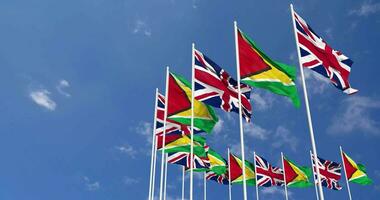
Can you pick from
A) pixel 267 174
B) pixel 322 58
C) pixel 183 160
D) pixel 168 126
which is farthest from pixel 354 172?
pixel 322 58

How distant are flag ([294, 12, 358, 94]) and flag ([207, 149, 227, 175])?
17584mm

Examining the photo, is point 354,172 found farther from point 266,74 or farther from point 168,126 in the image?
point 266,74

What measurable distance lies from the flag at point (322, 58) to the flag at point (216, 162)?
17.6 m

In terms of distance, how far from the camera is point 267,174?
118ft

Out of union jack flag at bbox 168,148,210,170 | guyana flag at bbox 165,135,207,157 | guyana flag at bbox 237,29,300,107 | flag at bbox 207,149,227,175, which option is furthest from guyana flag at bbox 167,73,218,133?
flag at bbox 207,149,227,175

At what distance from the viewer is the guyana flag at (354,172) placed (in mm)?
36938

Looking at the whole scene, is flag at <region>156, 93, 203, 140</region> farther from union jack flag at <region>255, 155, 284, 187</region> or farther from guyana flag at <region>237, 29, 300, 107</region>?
union jack flag at <region>255, 155, 284, 187</region>

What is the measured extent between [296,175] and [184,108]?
19109 millimetres

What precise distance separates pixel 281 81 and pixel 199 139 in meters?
10.9

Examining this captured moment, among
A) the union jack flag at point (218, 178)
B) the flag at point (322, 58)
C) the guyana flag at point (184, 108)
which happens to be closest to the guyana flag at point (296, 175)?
the union jack flag at point (218, 178)

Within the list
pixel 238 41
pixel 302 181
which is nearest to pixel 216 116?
pixel 238 41

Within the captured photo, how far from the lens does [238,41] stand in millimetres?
18547

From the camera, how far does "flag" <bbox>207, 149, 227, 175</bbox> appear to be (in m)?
33.4

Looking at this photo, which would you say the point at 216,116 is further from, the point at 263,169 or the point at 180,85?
the point at 263,169
